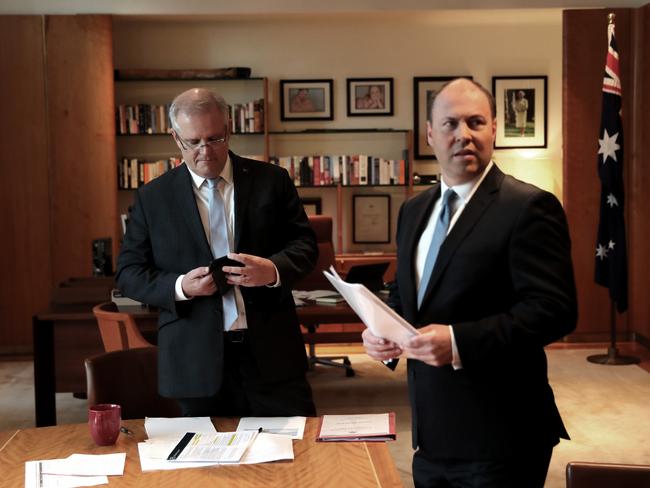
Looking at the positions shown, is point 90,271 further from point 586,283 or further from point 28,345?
point 586,283

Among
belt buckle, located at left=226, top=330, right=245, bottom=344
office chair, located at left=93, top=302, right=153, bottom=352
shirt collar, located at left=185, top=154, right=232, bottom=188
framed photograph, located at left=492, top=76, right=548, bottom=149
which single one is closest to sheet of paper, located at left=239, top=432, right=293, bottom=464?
belt buckle, located at left=226, top=330, right=245, bottom=344

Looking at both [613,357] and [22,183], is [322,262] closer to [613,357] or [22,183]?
[613,357]

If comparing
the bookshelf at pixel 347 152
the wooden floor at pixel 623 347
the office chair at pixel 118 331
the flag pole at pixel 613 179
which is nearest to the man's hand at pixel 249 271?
the office chair at pixel 118 331

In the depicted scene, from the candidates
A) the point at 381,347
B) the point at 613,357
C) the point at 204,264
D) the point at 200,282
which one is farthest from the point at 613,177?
the point at 381,347

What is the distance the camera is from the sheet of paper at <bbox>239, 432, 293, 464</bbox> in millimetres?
2131

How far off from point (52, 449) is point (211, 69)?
6.20 metres

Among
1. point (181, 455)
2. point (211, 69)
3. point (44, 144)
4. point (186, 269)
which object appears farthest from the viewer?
point (211, 69)

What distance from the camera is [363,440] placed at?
226cm

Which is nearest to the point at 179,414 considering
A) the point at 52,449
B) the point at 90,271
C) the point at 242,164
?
the point at 52,449

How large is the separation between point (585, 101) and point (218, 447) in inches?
238

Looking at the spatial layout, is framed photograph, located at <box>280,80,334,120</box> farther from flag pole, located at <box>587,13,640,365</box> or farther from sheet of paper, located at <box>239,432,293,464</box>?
sheet of paper, located at <box>239,432,293,464</box>

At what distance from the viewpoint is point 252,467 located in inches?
82.5

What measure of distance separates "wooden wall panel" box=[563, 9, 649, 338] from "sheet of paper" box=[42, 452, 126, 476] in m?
6.00

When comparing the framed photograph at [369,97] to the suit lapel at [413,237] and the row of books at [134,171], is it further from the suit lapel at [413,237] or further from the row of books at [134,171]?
the suit lapel at [413,237]
